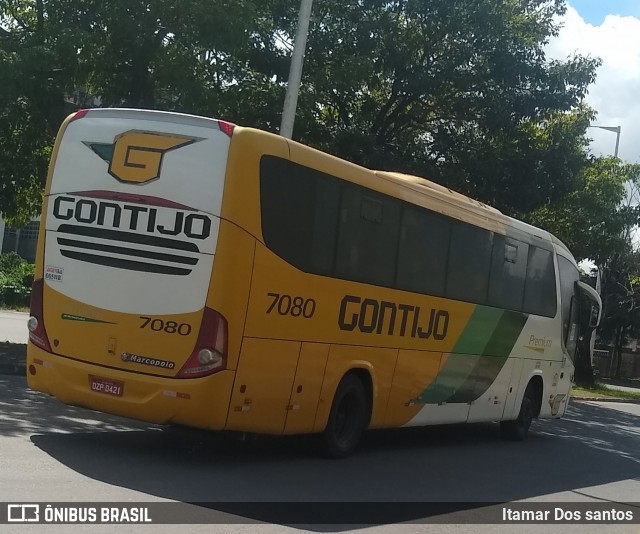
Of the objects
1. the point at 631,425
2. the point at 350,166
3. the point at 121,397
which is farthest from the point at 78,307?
the point at 631,425

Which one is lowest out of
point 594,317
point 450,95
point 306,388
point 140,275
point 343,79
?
point 306,388

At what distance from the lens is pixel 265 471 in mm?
10227

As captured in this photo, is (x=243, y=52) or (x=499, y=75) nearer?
(x=243, y=52)

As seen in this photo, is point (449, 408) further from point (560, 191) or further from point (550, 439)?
point (560, 191)

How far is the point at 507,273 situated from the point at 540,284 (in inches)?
61.0

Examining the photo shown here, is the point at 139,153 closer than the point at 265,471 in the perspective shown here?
Yes

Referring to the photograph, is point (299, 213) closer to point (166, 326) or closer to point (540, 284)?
point (166, 326)

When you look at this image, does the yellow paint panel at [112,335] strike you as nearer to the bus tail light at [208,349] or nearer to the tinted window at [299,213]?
the bus tail light at [208,349]

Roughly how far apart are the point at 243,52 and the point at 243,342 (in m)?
10.7

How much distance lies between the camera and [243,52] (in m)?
19.3

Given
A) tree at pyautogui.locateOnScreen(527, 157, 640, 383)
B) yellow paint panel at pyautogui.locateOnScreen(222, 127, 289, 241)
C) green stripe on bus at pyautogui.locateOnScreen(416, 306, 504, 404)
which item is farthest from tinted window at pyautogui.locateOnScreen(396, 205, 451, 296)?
tree at pyautogui.locateOnScreen(527, 157, 640, 383)

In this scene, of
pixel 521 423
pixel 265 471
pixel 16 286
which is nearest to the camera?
pixel 265 471
